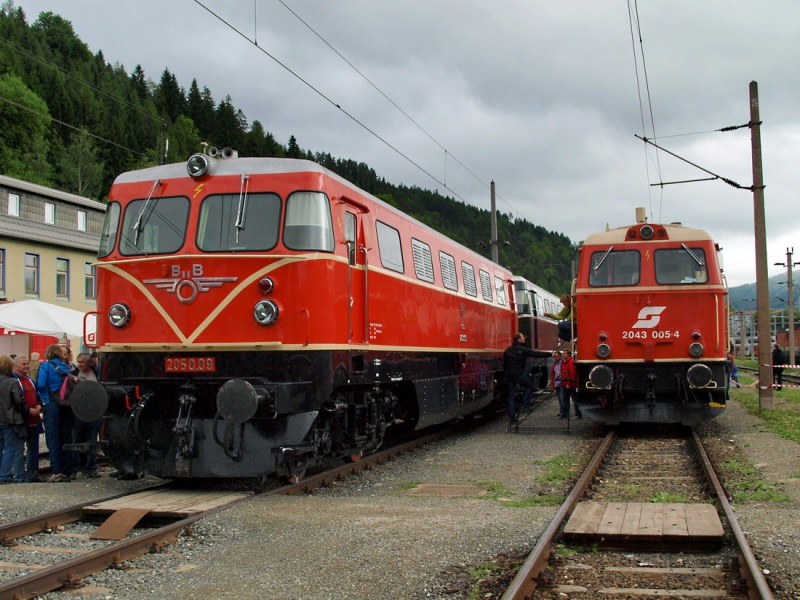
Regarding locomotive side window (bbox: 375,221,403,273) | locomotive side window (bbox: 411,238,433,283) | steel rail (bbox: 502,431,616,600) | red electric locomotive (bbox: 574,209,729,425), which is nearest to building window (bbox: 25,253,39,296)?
locomotive side window (bbox: 411,238,433,283)

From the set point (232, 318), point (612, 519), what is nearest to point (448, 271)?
point (232, 318)

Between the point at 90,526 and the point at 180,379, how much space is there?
6.15ft

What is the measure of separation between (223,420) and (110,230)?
8.89ft

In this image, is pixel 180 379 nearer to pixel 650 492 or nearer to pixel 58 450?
pixel 58 450

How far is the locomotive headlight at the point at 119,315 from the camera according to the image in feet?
30.7

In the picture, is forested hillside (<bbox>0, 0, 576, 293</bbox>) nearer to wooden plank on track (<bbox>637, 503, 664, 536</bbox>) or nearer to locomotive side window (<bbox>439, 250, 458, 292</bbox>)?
locomotive side window (<bbox>439, 250, 458, 292</bbox>)

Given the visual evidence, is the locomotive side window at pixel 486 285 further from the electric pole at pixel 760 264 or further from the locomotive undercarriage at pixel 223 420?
the locomotive undercarriage at pixel 223 420

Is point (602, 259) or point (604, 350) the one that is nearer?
point (604, 350)

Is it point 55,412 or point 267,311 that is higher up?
point 267,311

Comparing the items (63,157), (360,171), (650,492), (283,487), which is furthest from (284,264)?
(360,171)

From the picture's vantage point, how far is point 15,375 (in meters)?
10.4

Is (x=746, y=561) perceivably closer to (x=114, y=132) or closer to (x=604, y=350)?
(x=604, y=350)

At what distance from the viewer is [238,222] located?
30.2 ft

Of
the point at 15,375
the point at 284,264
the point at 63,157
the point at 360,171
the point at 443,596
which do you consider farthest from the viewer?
the point at 360,171
